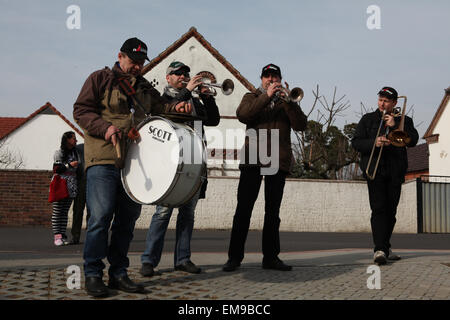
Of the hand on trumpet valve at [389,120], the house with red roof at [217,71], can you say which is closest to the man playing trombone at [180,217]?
the hand on trumpet valve at [389,120]

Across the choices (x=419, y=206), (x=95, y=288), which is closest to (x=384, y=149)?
(x=95, y=288)

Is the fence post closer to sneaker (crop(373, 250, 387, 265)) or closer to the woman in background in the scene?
sneaker (crop(373, 250, 387, 265))

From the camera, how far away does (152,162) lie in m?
3.63

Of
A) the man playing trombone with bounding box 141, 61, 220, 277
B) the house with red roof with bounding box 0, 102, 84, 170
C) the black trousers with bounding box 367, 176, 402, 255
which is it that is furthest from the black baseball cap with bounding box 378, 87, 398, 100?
the house with red roof with bounding box 0, 102, 84, 170

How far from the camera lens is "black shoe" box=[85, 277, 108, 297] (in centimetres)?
365

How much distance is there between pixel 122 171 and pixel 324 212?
40.2 feet

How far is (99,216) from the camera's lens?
3.77 m

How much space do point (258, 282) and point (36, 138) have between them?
3519 cm

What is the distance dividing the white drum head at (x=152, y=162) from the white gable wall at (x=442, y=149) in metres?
29.1

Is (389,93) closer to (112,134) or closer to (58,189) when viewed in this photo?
(112,134)

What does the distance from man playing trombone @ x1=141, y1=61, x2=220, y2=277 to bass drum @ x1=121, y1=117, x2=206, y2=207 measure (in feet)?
3.06

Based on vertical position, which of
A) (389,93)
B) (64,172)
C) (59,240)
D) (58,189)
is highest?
(389,93)

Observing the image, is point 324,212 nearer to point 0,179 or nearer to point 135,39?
point 0,179
